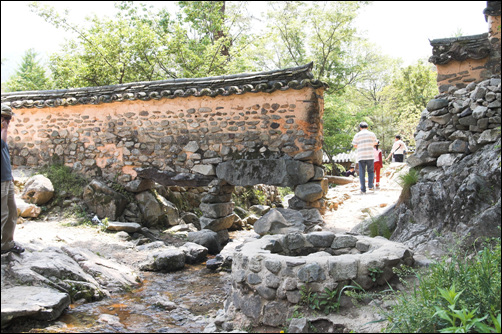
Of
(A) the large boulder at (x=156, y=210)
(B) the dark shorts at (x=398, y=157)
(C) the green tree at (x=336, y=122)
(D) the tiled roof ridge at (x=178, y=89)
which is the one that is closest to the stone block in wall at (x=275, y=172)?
(D) the tiled roof ridge at (x=178, y=89)

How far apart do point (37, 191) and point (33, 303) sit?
218 inches

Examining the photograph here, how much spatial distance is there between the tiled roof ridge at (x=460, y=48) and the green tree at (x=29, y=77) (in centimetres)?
1439

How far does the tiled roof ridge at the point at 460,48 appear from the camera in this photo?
→ 20.8ft

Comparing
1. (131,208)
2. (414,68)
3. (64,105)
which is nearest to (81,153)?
(64,105)

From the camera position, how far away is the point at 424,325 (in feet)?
11.3

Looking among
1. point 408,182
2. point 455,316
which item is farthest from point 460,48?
point 455,316

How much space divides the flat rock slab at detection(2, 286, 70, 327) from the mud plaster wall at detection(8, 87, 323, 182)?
4.92 meters

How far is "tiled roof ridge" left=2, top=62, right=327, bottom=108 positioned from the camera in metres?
8.66

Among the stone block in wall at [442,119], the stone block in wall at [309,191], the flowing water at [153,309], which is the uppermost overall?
the stone block in wall at [442,119]

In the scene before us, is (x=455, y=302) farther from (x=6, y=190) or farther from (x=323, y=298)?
(x=6, y=190)

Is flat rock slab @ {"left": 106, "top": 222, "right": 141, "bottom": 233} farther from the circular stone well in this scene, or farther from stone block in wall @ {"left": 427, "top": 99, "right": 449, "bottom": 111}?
stone block in wall @ {"left": 427, "top": 99, "right": 449, "bottom": 111}

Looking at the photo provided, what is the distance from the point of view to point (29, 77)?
1819 centimetres

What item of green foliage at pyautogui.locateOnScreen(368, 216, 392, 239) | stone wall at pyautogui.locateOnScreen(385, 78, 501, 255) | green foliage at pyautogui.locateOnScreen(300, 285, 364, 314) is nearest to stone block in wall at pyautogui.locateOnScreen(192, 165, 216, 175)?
green foliage at pyautogui.locateOnScreen(368, 216, 392, 239)

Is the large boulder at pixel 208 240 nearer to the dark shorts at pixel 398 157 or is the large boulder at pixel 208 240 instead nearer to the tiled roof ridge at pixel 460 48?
the tiled roof ridge at pixel 460 48
